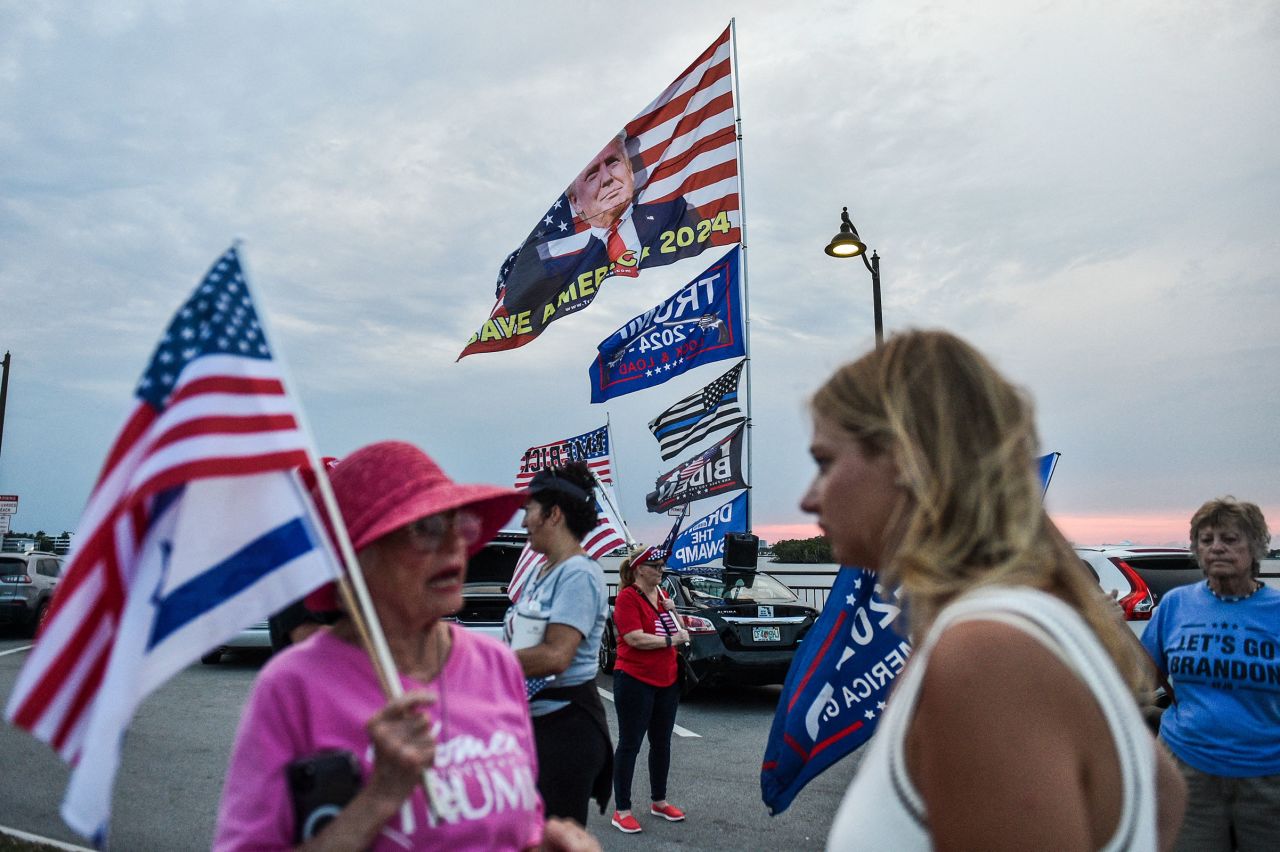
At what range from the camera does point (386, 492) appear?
2.03m

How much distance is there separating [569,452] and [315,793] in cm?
1192

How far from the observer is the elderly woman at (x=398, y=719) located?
1.69 metres

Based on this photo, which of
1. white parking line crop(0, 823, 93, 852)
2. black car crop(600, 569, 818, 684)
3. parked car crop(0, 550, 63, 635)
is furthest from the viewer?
parked car crop(0, 550, 63, 635)

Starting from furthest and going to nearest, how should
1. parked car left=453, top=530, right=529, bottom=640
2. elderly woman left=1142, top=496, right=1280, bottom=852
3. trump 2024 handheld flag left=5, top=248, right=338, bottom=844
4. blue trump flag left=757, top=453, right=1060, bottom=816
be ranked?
parked car left=453, top=530, right=529, bottom=640 < elderly woman left=1142, top=496, right=1280, bottom=852 < blue trump flag left=757, top=453, right=1060, bottom=816 < trump 2024 handheld flag left=5, top=248, right=338, bottom=844

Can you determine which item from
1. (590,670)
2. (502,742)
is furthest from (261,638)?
(502,742)

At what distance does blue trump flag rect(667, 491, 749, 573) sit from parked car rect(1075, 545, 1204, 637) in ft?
13.9

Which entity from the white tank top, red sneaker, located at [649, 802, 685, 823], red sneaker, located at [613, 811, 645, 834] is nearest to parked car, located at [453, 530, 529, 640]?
red sneaker, located at [649, 802, 685, 823]

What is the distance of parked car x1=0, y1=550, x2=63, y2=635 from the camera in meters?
18.2

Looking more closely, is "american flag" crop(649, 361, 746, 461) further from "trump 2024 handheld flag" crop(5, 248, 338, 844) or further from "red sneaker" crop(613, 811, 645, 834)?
"trump 2024 handheld flag" crop(5, 248, 338, 844)

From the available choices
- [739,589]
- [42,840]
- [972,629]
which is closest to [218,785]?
[42,840]

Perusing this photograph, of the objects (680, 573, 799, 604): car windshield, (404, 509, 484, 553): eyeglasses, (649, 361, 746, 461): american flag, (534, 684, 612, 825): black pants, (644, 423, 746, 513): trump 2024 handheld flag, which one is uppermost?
(649, 361, 746, 461): american flag

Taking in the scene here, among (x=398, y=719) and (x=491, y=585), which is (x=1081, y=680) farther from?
(x=491, y=585)

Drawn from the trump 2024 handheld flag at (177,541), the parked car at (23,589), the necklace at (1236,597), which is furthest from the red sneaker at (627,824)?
the parked car at (23,589)

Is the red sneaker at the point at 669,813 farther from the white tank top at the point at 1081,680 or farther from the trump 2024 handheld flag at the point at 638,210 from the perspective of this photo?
the trump 2024 handheld flag at the point at 638,210
